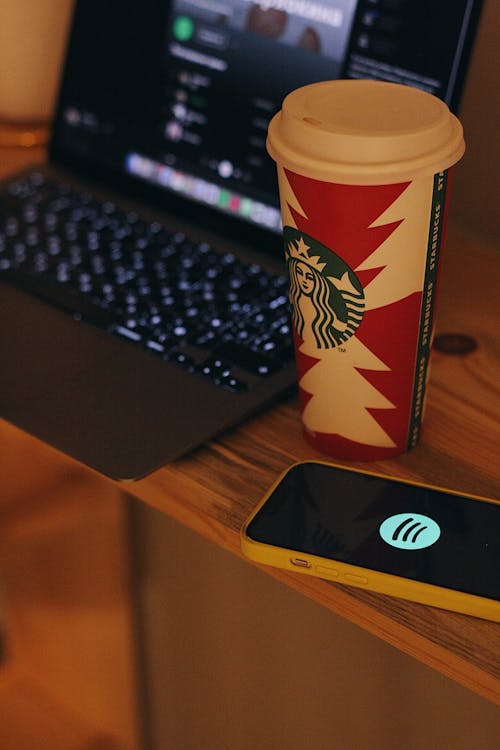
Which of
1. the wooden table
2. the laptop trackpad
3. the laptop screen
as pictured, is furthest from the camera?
the laptop screen

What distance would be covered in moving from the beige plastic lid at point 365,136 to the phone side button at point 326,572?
197mm

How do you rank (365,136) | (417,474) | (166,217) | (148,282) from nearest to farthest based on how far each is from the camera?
(365,136), (417,474), (148,282), (166,217)

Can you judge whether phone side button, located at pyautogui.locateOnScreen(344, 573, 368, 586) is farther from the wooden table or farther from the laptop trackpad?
the laptop trackpad

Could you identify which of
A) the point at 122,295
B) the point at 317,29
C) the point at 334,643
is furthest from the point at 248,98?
the point at 334,643

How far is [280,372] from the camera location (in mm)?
669

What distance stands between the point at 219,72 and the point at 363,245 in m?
0.40

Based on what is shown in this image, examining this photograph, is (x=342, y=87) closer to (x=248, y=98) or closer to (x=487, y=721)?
(x=248, y=98)

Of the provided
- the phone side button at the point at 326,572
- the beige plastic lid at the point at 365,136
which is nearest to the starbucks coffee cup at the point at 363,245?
the beige plastic lid at the point at 365,136

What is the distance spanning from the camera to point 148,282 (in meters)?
0.78

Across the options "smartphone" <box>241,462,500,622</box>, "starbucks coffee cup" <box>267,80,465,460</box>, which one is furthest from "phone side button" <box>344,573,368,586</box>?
"starbucks coffee cup" <box>267,80,465,460</box>

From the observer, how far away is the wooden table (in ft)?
1.59

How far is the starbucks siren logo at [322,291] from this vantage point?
0.54 m

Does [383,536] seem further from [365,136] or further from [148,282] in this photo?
[148,282]

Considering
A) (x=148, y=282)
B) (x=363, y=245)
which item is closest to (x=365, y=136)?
(x=363, y=245)
